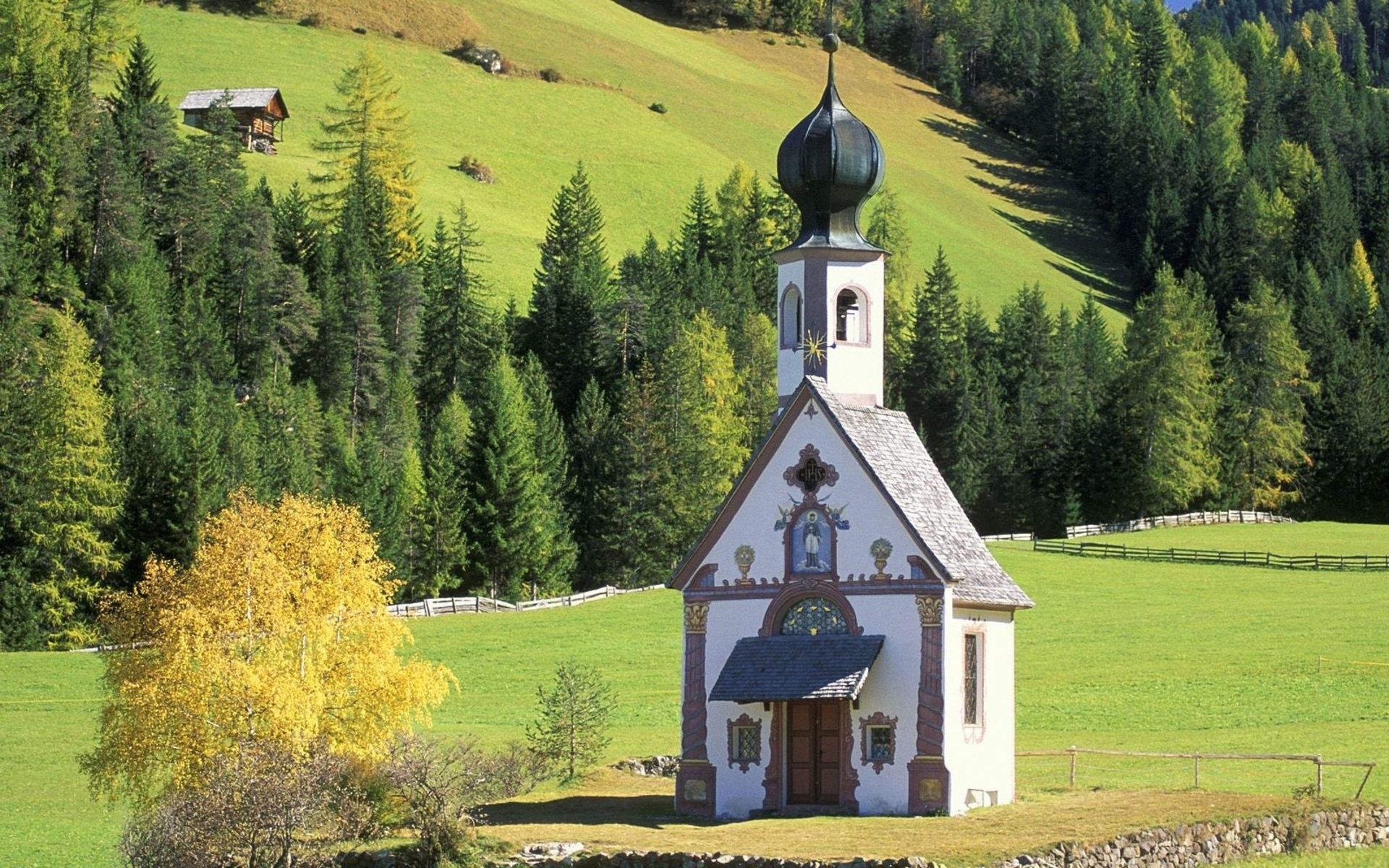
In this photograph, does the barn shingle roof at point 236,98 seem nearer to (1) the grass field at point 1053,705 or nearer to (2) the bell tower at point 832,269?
(1) the grass field at point 1053,705

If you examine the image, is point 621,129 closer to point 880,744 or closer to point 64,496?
point 64,496

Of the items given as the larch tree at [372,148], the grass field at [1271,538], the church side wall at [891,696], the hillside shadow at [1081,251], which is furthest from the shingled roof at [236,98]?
the church side wall at [891,696]

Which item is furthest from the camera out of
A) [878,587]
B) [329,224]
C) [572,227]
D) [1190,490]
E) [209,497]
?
[572,227]

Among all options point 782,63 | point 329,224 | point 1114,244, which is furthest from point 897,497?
point 782,63

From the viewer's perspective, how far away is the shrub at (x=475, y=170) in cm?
13275

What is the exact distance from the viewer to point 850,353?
4131cm

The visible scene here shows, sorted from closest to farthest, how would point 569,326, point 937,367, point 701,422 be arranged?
point 701,422 < point 569,326 < point 937,367

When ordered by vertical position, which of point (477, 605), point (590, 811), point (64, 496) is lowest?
point (590, 811)

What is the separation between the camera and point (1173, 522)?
96.6 meters

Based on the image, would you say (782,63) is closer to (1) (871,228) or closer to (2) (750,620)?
(1) (871,228)

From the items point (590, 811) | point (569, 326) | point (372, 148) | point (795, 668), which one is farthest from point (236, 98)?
point (795, 668)

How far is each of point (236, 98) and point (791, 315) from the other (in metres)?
88.5

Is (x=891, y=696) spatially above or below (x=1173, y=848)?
above

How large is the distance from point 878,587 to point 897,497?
180 centimetres
